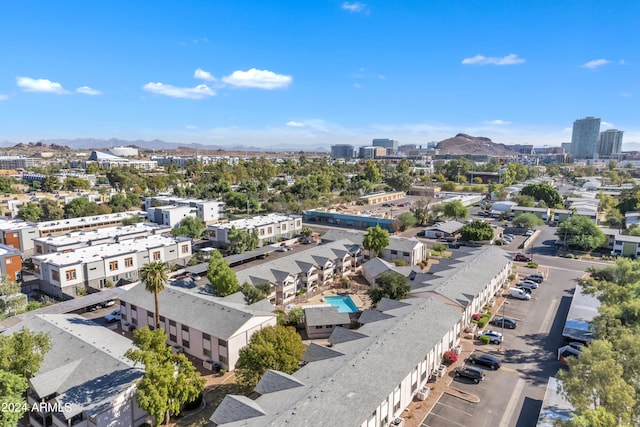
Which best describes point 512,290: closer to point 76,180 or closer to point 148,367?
point 148,367

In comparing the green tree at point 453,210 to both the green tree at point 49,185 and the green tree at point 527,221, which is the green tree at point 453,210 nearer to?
the green tree at point 527,221

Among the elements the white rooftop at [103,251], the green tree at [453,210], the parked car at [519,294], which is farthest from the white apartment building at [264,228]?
the parked car at [519,294]

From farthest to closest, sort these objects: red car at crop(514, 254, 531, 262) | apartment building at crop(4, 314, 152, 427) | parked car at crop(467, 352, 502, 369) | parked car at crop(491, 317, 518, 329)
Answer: red car at crop(514, 254, 531, 262) → parked car at crop(491, 317, 518, 329) → parked car at crop(467, 352, 502, 369) → apartment building at crop(4, 314, 152, 427)

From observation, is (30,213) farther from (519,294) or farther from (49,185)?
(519,294)

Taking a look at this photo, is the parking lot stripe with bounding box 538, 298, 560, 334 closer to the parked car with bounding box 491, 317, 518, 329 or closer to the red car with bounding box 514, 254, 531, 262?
the parked car with bounding box 491, 317, 518, 329

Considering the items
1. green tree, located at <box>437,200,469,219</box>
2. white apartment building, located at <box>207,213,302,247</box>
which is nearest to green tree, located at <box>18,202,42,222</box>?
white apartment building, located at <box>207,213,302,247</box>
